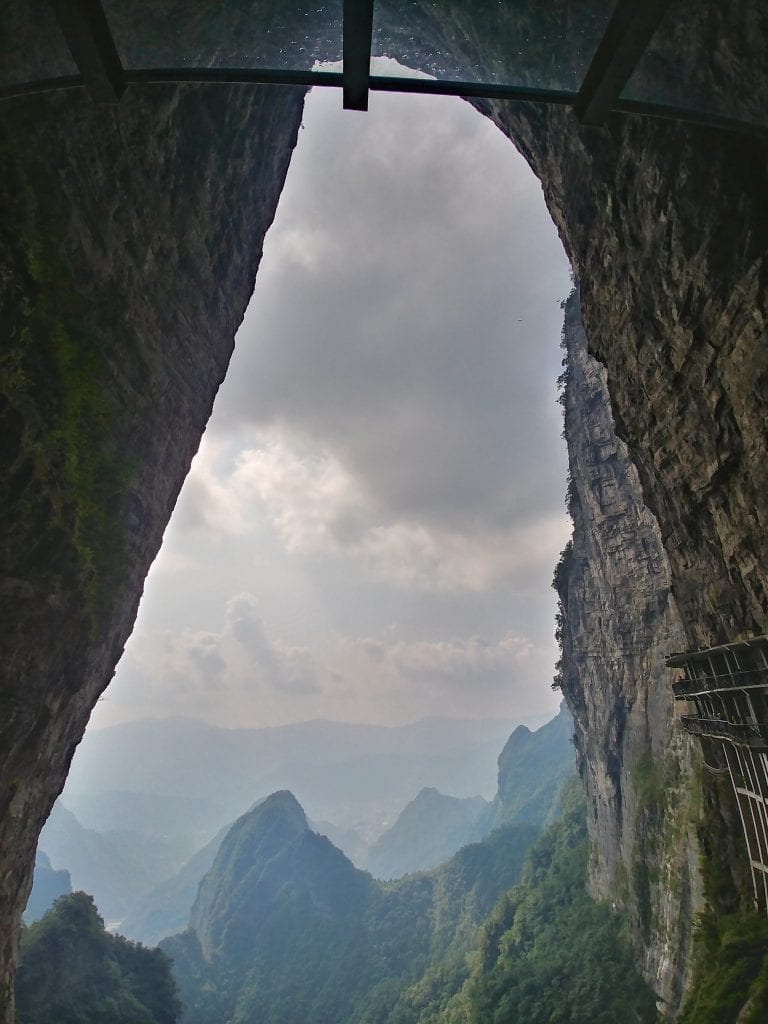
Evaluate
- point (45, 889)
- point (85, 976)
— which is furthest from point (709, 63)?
point (45, 889)

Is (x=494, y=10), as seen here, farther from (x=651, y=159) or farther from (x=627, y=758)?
(x=627, y=758)

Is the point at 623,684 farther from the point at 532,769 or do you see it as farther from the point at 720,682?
the point at 532,769

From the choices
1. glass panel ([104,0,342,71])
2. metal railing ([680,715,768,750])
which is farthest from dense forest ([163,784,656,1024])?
glass panel ([104,0,342,71])

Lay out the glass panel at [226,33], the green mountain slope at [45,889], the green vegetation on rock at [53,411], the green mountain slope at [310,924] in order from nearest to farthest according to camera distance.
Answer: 1. the glass panel at [226,33]
2. the green vegetation on rock at [53,411]
3. the green mountain slope at [310,924]
4. the green mountain slope at [45,889]

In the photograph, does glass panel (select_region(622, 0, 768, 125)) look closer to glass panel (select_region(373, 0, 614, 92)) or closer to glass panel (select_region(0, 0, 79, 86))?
glass panel (select_region(373, 0, 614, 92))

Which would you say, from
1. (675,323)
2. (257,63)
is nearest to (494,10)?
(257,63)

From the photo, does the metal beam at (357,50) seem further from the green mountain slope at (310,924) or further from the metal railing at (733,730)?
the green mountain slope at (310,924)

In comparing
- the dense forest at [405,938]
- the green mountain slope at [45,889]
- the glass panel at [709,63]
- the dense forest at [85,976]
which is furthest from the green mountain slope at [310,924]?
the glass panel at [709,63]
